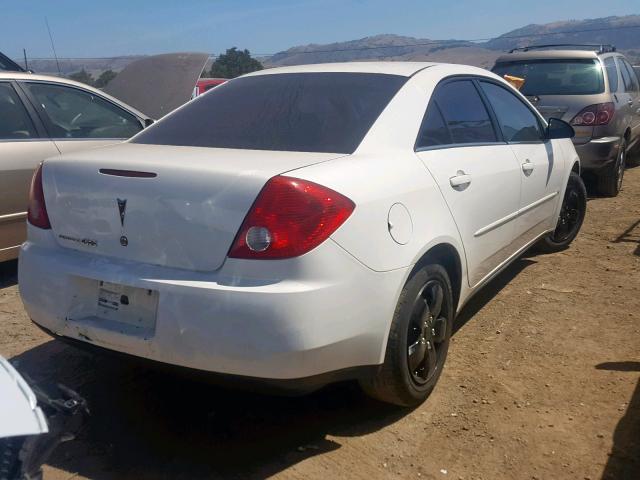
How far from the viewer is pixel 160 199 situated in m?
2.54

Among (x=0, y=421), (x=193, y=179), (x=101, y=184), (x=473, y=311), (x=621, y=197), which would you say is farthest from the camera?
(x=621, y=197)

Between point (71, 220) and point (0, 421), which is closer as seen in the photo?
point (0, 421)

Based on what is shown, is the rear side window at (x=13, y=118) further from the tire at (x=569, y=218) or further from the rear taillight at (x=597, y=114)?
the rear taillight at (x=597, y=114)

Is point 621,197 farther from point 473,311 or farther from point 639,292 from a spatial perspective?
point 473,311

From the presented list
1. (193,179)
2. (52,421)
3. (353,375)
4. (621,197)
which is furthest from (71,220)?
(621,197)

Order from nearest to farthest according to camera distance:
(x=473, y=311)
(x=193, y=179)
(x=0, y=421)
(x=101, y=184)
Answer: (x=0, y=421)
(x=193, y=179)
(x=101, y=184)
(x=473, y=311)

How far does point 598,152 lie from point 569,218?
7.28 feet

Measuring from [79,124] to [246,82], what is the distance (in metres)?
2.43

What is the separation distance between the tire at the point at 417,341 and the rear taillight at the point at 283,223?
0.58 meters

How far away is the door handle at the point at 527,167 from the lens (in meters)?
4.17

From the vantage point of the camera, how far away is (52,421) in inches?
73.3

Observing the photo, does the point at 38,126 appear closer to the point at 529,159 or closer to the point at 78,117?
the point at 78,117

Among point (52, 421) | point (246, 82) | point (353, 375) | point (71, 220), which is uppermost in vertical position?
point (246, 82)

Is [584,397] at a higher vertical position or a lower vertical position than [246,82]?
lower
